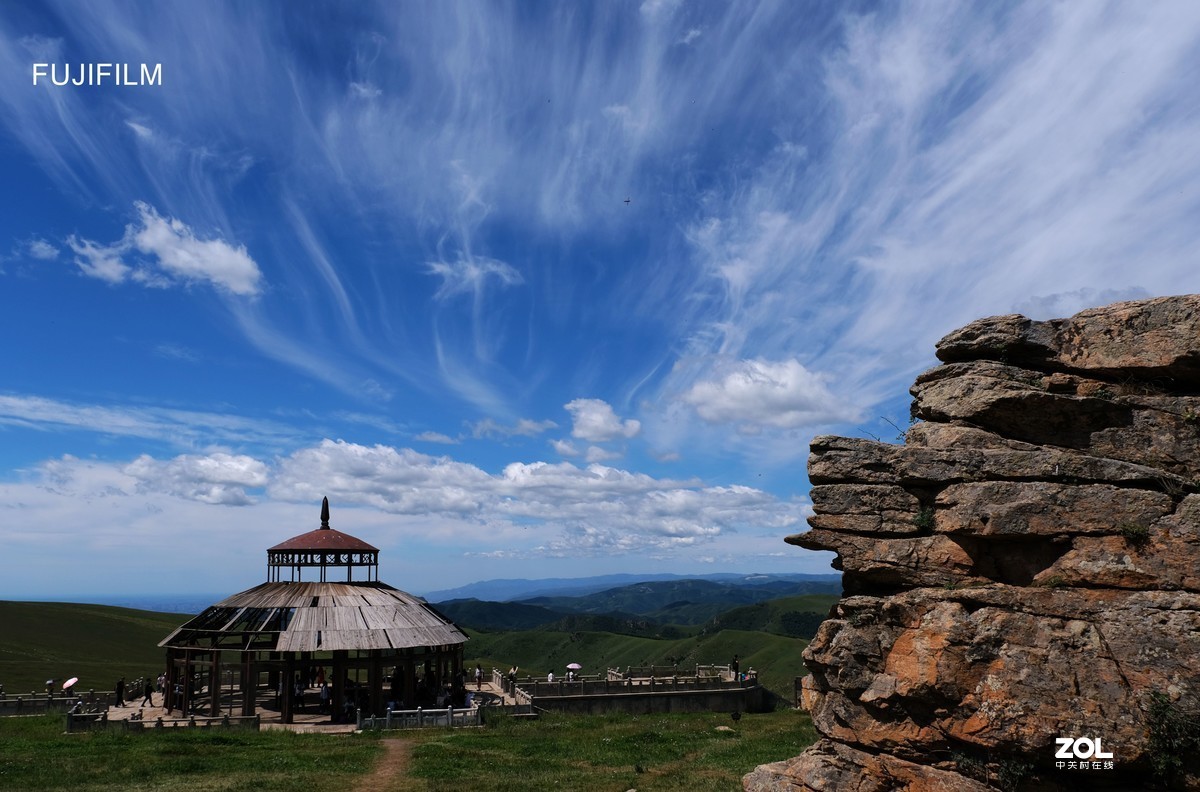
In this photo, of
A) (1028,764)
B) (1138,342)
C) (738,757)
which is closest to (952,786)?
(1028,764)

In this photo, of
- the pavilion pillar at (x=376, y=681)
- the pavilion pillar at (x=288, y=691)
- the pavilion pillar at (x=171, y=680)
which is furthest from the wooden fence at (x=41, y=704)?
the pavilion pillar at (x=376, y=681)

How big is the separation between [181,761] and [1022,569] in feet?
110

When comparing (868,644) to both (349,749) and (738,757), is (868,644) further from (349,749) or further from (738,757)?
(349,749)

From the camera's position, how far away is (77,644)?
105 metres

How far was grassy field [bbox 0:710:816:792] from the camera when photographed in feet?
94.3

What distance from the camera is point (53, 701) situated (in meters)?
49.2

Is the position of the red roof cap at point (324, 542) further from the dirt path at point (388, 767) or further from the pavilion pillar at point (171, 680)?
the dirt path at point (388, 767)

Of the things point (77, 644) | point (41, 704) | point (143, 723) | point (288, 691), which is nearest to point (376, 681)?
point (288, 691)

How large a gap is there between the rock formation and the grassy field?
10862 millimetres

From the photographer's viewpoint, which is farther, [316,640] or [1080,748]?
[316,640]

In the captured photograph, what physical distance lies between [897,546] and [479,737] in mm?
28999

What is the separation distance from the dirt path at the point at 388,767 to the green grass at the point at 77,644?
38641mm

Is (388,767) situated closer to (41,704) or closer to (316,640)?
(316,640)

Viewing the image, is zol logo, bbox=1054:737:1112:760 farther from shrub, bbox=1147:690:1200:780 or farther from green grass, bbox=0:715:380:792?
green grass, bbox=0:715:380:792
